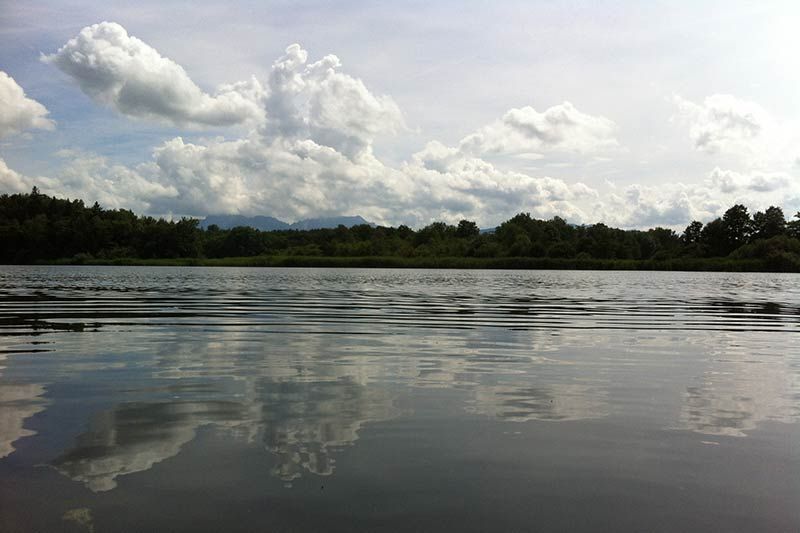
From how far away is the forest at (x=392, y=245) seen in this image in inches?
4870

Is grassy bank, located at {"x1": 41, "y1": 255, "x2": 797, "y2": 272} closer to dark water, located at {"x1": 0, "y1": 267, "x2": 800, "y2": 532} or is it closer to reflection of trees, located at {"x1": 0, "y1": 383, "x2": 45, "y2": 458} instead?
dark water, located at {"x1": 0, "y1": 267, "x2": 800, "y2": 532}

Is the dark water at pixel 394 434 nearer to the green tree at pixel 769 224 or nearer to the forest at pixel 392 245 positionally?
the forest at pixel 392 245

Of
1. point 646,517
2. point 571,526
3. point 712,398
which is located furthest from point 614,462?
point 712,398

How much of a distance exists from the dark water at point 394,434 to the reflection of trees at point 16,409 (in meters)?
0.04

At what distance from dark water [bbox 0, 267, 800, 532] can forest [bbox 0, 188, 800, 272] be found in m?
108

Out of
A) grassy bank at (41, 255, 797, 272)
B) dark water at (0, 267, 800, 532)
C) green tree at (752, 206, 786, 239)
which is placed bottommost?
dark water at (0, 267, 800, 532)

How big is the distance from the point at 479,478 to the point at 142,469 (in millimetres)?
3020

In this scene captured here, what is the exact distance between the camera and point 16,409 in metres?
7.98

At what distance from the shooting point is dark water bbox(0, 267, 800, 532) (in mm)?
4988

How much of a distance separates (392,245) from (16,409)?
548 feet

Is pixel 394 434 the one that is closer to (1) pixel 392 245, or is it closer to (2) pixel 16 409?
(2) pixel 16 409

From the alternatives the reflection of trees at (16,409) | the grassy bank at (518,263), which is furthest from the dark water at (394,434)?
the grassy bank at (518,263)

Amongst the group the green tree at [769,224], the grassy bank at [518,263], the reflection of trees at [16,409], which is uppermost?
the green tree at [769,224]

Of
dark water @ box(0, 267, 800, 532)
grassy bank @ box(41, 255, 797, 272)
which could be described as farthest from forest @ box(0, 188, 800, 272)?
dark water @ box(0, 267, 800, 532)
